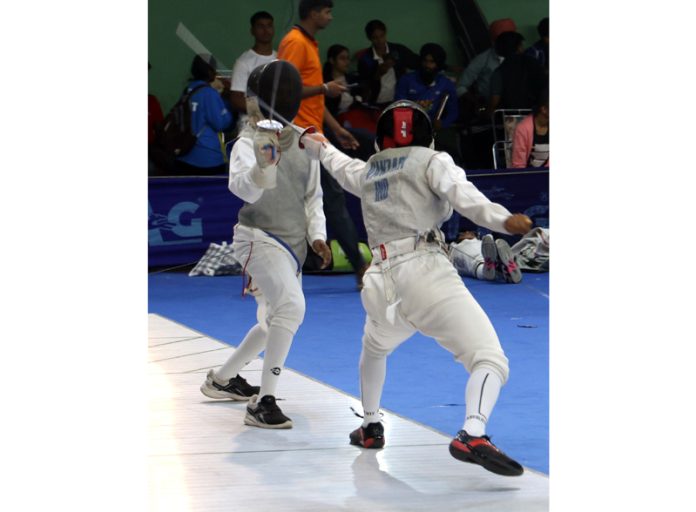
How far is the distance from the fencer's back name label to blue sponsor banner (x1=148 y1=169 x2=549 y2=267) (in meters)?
5.81

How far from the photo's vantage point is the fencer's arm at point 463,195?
11.9ft

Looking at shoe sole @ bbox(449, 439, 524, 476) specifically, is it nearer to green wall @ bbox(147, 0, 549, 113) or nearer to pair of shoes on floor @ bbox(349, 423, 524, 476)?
pair of shoes on floor @ bbox(349, 423, 524, 476)

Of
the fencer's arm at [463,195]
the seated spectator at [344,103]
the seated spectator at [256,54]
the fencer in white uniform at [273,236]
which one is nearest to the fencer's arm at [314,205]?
the fencer in white uniform at [273,236]

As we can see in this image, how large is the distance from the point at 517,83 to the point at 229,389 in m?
7.07

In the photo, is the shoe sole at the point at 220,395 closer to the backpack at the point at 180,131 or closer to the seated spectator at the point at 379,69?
the backpack at the point at 180,131

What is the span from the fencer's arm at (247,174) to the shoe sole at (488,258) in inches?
187

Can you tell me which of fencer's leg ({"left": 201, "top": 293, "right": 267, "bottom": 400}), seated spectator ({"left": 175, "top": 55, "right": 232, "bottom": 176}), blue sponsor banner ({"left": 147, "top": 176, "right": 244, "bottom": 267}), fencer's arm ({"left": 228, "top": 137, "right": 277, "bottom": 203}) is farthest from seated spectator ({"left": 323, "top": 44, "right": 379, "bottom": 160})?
fencer's arm ({"left": 228, "top": 137, "right": 277, "bottom": 203})

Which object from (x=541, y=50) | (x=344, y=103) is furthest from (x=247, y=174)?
(x=541, y=50)

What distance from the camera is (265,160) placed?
4.29m

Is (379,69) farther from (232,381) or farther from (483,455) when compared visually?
(483,455)

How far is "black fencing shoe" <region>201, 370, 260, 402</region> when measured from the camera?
5133mm
